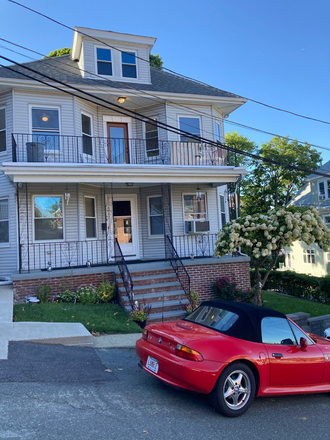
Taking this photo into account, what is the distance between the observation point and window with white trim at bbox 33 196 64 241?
40.3 feet

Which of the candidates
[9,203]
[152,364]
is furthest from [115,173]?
[152,364]

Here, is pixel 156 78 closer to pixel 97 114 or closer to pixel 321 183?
pixel 97 114

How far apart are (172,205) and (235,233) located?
189 inches

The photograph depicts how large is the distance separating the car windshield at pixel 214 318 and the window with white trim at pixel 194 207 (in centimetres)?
851

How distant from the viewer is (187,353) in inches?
178

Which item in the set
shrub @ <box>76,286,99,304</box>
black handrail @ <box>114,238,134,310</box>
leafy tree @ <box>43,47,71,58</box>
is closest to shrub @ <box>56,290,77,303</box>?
shrub @ <box>76,286,99,304</box>

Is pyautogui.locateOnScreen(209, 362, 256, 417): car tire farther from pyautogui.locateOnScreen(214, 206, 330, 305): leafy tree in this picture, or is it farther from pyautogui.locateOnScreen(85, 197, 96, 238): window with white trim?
pyautogui.locateOnScreen(85, 197, 96, 238): window with white trim

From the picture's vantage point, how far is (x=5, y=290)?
10.3 m

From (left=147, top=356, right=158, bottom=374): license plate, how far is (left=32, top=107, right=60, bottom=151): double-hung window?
9.23 m

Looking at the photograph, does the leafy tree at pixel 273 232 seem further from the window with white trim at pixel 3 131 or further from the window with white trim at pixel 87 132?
the window with white trim at pixel 3 131

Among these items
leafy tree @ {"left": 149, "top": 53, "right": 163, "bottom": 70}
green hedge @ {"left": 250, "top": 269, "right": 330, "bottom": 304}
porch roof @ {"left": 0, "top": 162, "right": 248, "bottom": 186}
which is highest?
leafy tree @ {"left": 149, "top": 53, "right": 163, "bottom": 70}

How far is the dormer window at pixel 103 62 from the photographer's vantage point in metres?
14.1

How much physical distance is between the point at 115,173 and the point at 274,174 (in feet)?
82.0

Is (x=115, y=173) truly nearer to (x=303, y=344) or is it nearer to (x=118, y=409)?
(x=303, y=344)
